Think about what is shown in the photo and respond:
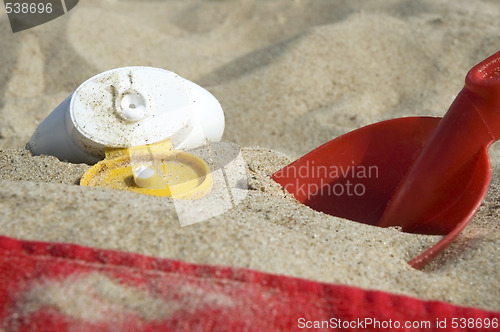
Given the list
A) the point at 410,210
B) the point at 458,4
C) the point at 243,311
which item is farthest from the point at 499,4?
the point at 243,311

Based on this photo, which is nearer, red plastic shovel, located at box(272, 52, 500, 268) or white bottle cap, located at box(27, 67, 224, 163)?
red plastic shovel, located at box(272, 52, 500, 268)

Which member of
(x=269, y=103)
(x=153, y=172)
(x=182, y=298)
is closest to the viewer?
(x=182, y=298)

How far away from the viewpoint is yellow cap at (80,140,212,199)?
4.37ft

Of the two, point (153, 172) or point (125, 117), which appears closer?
point (153, 172)

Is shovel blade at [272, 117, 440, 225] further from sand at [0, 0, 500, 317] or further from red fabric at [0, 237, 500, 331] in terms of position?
red fabric at [0, 237, 500, 331]

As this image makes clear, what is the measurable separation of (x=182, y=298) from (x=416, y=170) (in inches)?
30.8

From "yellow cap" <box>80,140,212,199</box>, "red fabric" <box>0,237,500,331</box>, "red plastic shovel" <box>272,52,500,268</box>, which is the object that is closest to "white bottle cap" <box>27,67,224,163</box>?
"yellow cap" <box>80,140,212,199</box>

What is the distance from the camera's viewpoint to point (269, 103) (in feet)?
7.51

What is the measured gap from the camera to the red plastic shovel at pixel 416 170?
1.37 m

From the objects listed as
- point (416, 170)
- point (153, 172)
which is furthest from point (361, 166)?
point (153, 172)

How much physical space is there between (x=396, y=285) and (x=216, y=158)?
0.71 meters

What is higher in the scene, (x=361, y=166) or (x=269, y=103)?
(x=361, y=166)

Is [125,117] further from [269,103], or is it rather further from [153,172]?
[269,103]

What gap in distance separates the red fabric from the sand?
3 cm
